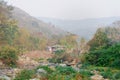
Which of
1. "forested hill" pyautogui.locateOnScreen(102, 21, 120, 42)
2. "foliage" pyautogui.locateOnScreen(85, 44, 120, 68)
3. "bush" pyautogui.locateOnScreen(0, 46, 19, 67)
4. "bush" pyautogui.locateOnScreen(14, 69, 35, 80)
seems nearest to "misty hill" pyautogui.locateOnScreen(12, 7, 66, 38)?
"forested hill" pyautogui.locateOnScreen(102, 21, 120, 42)

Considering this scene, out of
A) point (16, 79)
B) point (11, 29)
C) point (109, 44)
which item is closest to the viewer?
point (16, 79)

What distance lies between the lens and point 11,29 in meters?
44.0

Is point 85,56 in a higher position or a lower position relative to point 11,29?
lower

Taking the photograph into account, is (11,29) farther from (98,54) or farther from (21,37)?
(21,37)

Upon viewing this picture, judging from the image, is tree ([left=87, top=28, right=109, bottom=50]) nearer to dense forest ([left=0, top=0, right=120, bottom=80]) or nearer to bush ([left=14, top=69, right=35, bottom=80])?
dense forest ([left=0, top=0, right=120, bottom=80])

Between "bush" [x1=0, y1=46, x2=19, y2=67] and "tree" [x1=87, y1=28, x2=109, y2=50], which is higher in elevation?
"tree" [x1=87, y1=28, x2=109, y2=50]

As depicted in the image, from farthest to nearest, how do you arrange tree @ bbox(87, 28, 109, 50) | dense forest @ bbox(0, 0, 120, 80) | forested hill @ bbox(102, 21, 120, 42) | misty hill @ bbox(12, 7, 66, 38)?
misty hill @ bbox(12, 7, 66, 38), forested hill @ bbox(102, 21, 120, 42), tree @ bbox(87, 28, 109, 50), dense forest @ bbox(0, 0, 120, 80)

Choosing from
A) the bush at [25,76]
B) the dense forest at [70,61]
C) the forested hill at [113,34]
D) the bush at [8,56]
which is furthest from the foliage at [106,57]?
the bush at [25,76]

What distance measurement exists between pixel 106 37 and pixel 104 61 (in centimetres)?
595

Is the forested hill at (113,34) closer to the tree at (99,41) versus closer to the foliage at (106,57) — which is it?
the tree at (99,41)

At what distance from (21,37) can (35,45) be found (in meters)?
4.71

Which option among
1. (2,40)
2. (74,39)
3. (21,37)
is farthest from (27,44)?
(2,40)

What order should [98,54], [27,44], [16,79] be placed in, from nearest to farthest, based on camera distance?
1. [16,79]
2. [98,54]
3. [27,44]

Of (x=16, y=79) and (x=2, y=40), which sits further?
(x=2, y=40)
